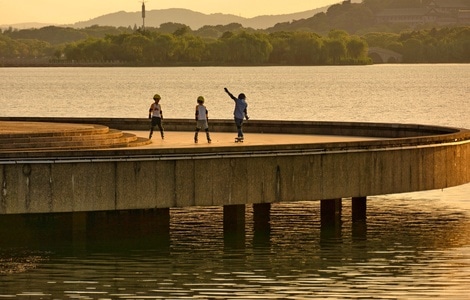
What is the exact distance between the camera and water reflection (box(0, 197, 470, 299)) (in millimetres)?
26031

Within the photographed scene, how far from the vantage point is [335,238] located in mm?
32438

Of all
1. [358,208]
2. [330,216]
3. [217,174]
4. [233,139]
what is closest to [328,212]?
[330,216]

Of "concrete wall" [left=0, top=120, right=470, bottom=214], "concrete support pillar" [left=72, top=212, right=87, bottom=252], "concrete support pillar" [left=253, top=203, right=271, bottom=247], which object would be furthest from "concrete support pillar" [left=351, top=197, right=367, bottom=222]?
"concrete support pillar" [left=72, top=212, right=87, bottom=252]

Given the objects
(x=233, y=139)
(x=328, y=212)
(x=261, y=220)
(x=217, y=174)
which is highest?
(x=233, y=139)

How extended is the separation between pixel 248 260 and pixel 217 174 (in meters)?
1.97

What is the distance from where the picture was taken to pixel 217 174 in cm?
3002

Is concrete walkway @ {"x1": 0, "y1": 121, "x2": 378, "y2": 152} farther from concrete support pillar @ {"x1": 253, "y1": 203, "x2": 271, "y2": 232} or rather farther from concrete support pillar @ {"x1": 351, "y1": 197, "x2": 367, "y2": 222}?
concrete support pillar @ {"x1": 351, "y1": 197, "x2": 367, "y2": 222}

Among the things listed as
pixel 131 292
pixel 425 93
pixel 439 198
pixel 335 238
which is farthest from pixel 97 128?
pixel 425 93

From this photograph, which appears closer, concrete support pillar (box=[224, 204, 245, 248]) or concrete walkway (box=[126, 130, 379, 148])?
concrete support pillar (box=[224, 204, 245, 248])

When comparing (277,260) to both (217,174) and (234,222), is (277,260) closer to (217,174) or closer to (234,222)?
(217,174)

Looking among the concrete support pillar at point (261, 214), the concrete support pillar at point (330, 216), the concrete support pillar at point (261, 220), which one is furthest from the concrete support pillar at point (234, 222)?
the concrete support pillar at point (330, 216)

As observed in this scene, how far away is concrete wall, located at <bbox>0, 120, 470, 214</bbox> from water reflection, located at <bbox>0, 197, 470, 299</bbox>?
43.5 inches

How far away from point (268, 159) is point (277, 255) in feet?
6.90

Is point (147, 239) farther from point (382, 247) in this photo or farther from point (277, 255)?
point (382, 247)
